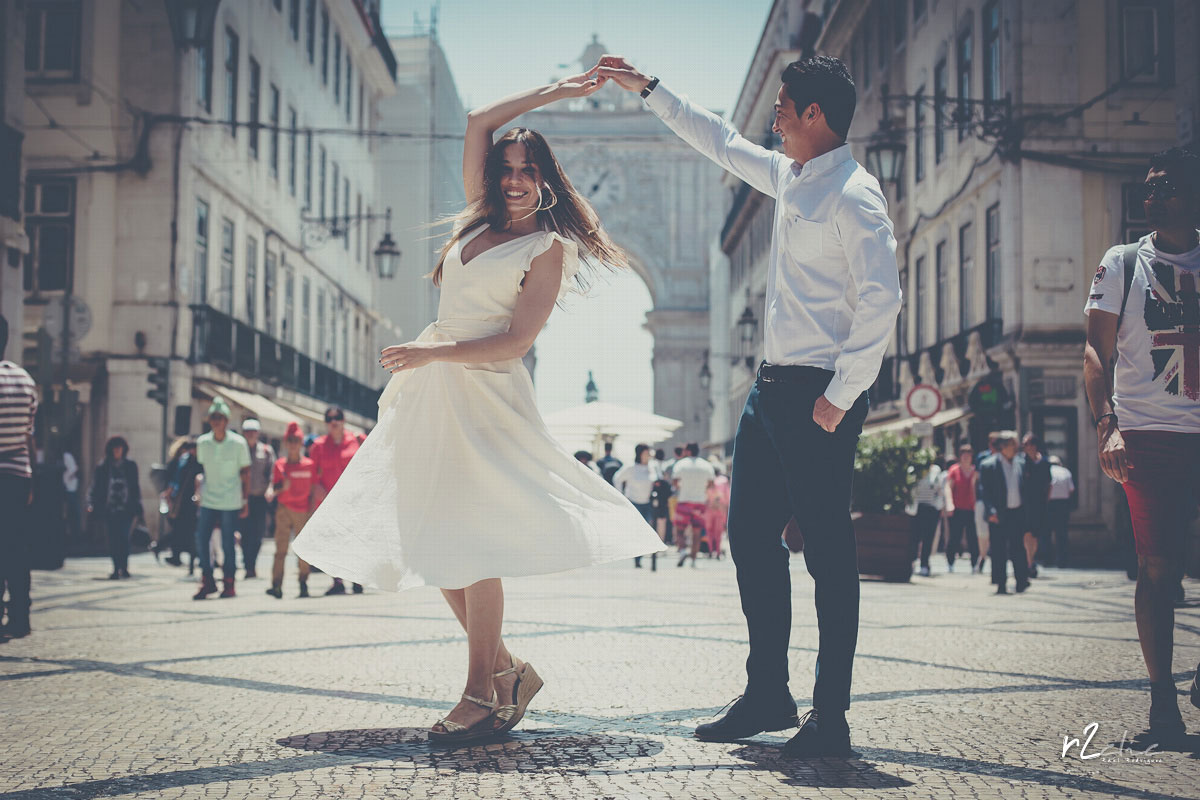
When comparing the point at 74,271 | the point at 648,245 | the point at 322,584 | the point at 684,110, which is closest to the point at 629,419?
the point at 74,271

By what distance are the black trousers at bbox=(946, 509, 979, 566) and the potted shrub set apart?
9.17 feet

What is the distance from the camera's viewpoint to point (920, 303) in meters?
28.3

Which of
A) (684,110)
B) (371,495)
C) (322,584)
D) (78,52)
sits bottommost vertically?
(322,584)

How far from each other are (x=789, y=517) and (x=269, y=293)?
27.8m

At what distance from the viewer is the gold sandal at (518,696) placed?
163 inches

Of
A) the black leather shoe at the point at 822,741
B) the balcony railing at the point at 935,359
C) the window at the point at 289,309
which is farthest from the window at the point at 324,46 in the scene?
the black leather shoe at the point at 822,741

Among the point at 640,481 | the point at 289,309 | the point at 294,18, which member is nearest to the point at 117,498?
the point at 640,481

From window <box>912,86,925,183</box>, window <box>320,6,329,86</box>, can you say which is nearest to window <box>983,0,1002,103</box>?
window <box>912,86,925,183</box>

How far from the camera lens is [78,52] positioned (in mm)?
22453

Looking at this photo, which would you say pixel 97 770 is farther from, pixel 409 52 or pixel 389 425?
pixel 409 52

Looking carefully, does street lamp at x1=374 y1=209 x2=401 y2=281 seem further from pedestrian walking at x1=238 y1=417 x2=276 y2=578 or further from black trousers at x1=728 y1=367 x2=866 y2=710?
black trousers at x1=728 y1=367 x2=866 y2=710

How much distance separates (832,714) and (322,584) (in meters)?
10.4

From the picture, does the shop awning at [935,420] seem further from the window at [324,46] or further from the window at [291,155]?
the window at [324,46]

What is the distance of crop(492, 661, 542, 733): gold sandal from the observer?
4.13m
